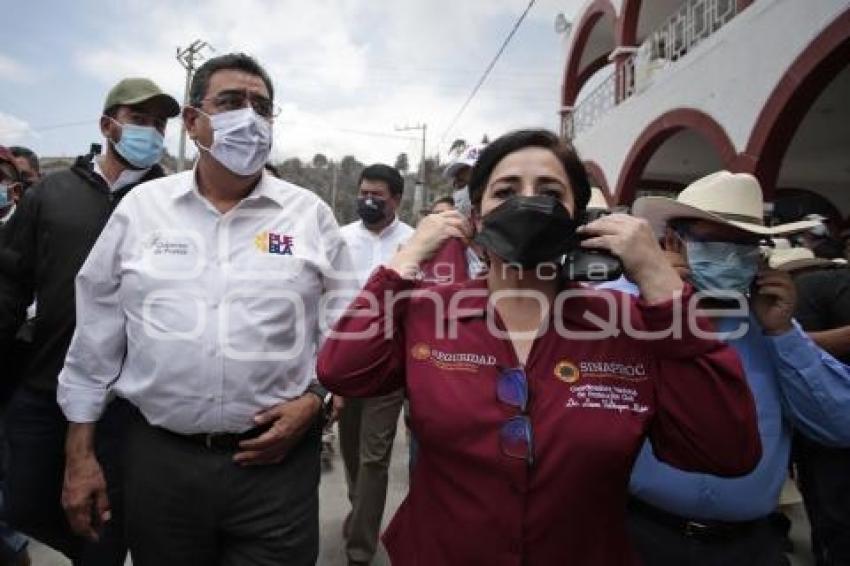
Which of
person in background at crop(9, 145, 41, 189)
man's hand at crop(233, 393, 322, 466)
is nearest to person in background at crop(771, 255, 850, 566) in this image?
man's hand at crop(233, 393, 322, 466)

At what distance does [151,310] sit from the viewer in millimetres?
1906

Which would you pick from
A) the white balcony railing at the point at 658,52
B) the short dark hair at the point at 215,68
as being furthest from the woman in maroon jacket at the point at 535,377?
the white balcony railing at the point at 658,52

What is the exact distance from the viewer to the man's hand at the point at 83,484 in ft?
6.64

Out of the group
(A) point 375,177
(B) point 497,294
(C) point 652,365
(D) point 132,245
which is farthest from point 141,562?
(A) point 375,177

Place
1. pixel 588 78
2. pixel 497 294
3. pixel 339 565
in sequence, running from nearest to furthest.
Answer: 1. pixel 497 294
2. pixel 339 565
3. pixel 588 78

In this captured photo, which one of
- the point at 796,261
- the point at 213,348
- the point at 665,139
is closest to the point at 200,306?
the point at 213,348

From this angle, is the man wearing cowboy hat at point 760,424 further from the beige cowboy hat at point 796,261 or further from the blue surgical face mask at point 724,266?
the beige cowboy hat at point 796,261

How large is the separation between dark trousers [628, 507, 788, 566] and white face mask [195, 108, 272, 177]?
1.83m

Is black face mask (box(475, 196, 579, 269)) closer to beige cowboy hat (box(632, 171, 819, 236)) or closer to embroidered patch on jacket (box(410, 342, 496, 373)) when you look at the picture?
embroidered patch on jacket (box(410, 342, 496, 373))

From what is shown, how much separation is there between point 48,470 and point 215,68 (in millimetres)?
1725

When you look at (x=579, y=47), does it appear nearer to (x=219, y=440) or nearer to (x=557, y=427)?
(x=219, y=440)

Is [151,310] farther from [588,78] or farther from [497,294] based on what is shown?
[588,78]

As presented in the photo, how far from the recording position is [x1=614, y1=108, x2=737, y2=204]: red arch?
7301mm

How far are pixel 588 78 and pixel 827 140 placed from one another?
6924 millimetres
